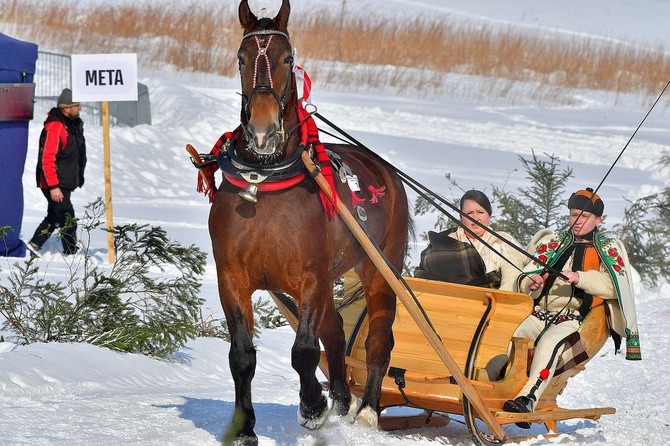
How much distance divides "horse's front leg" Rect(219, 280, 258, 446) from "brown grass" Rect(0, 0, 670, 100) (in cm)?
2109

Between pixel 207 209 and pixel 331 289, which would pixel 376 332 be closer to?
pixel 331 289

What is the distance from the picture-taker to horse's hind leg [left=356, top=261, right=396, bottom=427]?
21.8 feet

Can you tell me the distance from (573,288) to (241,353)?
224cm

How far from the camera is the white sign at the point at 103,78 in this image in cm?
1231

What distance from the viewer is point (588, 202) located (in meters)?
7.05

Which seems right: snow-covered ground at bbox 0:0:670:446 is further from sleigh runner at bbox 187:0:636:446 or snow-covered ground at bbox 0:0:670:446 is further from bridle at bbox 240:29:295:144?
bridle at bbox 240:29:295:144

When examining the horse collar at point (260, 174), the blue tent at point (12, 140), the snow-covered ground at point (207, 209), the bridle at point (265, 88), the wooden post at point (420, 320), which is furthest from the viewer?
the blue tent at point (12, 140)

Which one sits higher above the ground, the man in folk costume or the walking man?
the man in folk costume

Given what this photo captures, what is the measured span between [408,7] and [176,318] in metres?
34.6

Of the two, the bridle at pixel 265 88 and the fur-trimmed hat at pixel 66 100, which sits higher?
the bridle at pixel 265 88

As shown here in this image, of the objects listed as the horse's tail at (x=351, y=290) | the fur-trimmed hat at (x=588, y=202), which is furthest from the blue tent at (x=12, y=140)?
the fur-trimmed hat at (x=588, y=202)

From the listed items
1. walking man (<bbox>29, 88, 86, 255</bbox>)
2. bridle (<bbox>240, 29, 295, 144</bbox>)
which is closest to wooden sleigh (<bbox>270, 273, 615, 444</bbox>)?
bridle (<bbox>240, 29, 295, 144</bbox>)

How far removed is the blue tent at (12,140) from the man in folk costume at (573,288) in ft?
21.9

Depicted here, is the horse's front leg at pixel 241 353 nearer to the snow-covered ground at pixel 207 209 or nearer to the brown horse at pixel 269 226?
the brown horse at pixel 269 226
